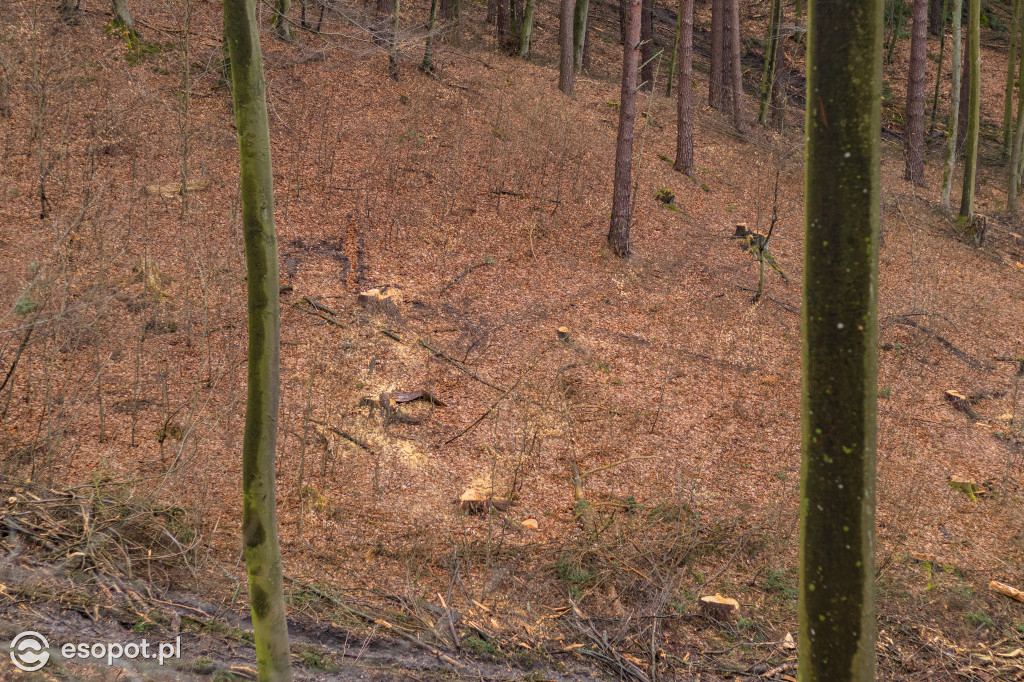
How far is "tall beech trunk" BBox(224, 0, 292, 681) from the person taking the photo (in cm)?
345

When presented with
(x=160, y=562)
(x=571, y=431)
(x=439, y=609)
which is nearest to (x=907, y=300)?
(x=571, y=431)

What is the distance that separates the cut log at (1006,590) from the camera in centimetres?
623

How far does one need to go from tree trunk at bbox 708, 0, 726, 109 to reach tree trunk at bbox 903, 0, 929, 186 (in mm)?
4605

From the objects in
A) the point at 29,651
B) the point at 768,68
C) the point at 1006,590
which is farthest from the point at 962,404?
Answer: the point at 768,68

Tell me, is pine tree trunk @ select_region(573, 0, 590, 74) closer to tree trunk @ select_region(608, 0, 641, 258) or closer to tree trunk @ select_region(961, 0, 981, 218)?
tree trunk @ select_region(608, 0, 641, 258)

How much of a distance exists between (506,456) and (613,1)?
2659 centimetres

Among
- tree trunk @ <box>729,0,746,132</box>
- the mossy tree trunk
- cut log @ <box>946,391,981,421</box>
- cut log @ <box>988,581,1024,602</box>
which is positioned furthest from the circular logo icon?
tree trunk @ <box>729,0,746,132</box>

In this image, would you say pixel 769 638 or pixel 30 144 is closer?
pixel 769 638

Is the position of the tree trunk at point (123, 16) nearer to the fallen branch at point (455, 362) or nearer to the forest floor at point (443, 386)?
the forest floor at point (443, 386)

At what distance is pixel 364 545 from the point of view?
20.8 ft

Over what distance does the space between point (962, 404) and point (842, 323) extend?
9148 mm

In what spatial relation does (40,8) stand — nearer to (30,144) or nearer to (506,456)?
(30,144)

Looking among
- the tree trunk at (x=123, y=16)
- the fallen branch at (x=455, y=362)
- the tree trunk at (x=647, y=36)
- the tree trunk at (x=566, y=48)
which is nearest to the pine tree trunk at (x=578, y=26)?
the tree trunk at (x=566, y=48)

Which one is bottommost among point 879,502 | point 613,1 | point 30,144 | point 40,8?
point 879,502
